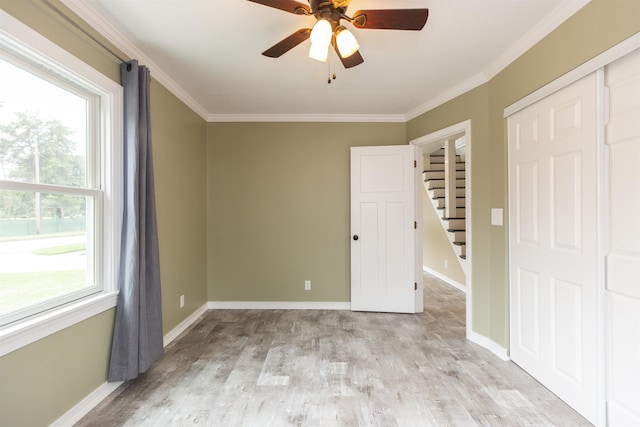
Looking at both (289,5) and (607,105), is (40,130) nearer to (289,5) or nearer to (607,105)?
(289,5)

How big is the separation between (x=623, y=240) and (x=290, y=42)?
2.12 m

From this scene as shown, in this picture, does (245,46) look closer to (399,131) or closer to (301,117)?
(301,117)

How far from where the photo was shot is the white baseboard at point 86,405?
164cm

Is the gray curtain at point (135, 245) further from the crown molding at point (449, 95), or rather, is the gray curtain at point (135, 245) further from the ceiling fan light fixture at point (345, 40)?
the crown molding at point (449, 95)

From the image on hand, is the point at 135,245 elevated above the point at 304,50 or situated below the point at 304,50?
below

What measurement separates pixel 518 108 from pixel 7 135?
3173mm

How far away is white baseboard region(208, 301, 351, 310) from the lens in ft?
12.0

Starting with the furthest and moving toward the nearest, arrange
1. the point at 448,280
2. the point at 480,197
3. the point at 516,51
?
the point at 448,280 < the point at 480,197 < the point at 516,51

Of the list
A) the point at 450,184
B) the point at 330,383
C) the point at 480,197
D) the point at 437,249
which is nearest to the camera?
the point at 330,383

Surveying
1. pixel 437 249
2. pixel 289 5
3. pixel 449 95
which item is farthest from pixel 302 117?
pixel 437 249

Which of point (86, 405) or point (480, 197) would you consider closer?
point (86, 405)

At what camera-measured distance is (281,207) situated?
3715 millimetres

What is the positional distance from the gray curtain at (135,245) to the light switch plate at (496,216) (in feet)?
9.19

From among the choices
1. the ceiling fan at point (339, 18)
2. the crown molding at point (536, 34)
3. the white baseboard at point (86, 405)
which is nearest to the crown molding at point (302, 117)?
the crown molding at point (536, 34)
